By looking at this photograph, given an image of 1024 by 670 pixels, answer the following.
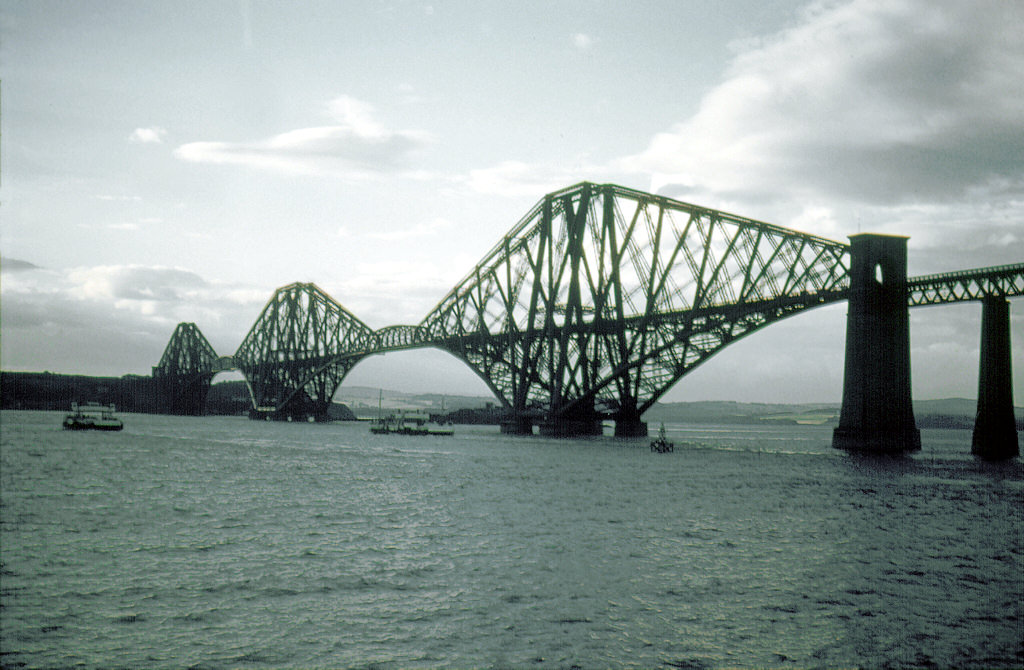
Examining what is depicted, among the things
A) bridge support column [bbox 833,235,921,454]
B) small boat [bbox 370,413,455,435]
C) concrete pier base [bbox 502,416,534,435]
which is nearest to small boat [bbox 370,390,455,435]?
small boat [bbox 370,413,455,435]

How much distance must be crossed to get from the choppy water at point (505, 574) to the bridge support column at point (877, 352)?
17.4 meters

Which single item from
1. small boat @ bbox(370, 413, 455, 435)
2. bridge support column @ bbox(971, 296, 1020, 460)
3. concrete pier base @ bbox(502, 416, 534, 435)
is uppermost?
bridge support column @ bbox(971, 296, 1020, 460)

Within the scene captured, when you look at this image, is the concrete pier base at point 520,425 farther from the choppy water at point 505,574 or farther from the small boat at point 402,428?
the choppy water at point 505,574

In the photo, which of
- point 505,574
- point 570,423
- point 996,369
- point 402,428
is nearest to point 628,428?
point 570,423

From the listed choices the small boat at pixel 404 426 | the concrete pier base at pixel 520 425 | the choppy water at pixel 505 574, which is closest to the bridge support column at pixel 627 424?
the concrete pier base at pixel 520 425

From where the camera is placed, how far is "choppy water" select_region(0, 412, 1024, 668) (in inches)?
505

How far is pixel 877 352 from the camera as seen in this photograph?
55875 millimetres

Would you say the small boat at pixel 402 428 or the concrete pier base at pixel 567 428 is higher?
the concrete pier base at pixel 567 428

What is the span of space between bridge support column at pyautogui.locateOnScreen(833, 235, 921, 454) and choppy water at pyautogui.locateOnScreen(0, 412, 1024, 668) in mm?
17362

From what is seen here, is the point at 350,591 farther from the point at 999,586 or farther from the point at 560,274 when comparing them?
the point at 560,274

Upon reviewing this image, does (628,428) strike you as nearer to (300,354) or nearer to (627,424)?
Answer: (627,424)

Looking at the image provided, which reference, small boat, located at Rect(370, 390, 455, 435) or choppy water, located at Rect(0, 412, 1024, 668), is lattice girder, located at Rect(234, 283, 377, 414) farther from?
choppy water, located at Rect(0, 412, 1024, 668)

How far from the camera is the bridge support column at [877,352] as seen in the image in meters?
56.0

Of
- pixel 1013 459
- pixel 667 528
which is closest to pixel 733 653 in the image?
pixel 667 528
